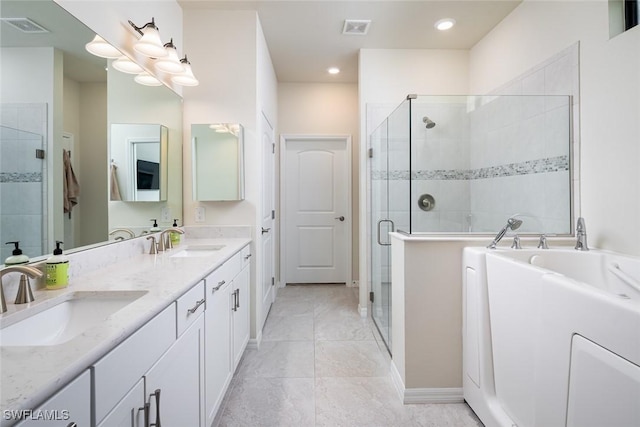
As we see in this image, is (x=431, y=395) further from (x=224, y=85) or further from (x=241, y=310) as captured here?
(x=224, y=85)

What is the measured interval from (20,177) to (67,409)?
0.89 metres

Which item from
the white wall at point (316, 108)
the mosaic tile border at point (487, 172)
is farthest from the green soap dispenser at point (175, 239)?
the white wall at point (316, 108)

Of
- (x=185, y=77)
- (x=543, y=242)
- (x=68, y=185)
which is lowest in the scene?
(x=543, y=242)

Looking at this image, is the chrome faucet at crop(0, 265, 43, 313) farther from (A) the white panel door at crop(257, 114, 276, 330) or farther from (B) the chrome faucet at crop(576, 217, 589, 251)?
(B) the chrome faucet at crop(576, 217, 589, 251)

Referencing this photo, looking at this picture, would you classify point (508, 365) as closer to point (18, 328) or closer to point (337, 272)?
point (18, 328)

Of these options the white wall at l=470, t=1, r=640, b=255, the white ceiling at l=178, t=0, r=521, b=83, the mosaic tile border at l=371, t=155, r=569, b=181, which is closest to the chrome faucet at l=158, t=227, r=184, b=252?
the mosaic tile border at l=371, t=155, r=569, b=181

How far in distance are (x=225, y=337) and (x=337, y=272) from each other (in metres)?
2.61

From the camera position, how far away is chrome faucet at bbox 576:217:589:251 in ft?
5.66

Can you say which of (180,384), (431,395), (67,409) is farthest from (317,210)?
(67,409)

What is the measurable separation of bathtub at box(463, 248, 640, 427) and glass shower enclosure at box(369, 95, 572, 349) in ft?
1.25

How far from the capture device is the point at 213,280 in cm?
153

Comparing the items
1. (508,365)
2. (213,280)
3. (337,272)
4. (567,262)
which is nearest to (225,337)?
(213,280)

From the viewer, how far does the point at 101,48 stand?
1521 millimetres

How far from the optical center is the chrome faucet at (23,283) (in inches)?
35.7
